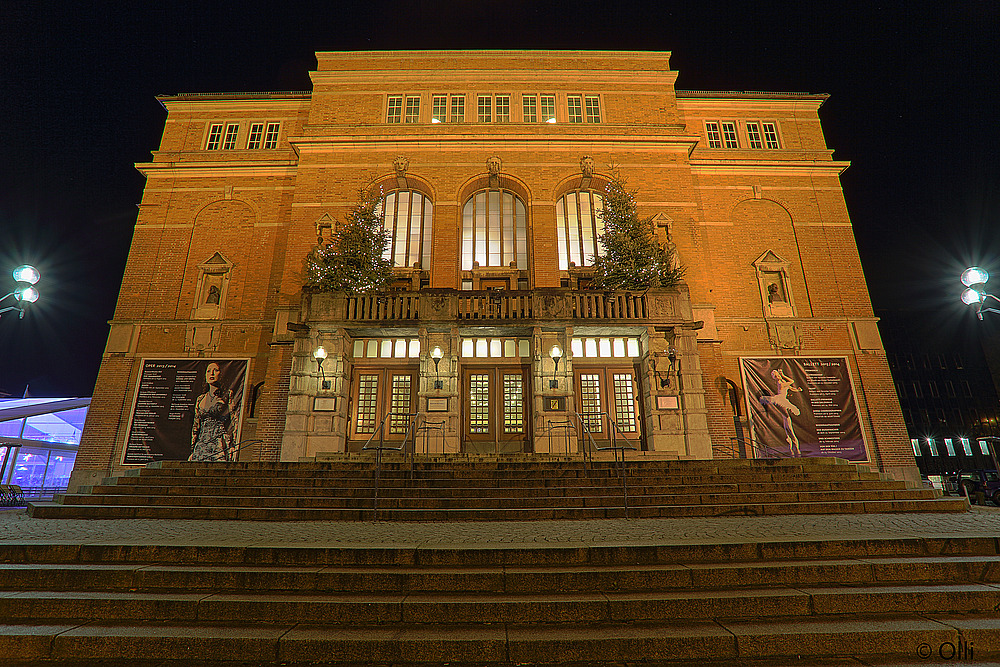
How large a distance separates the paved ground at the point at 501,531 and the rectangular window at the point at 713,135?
62.6ft

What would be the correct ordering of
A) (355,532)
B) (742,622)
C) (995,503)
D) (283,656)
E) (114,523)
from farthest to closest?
(995,503)
(114,523)
(355,532)
(742,622)
(283,656)

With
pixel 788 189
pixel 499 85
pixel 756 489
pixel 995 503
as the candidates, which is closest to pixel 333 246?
pixel 499 85

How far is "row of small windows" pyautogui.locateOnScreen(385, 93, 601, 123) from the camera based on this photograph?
75.6 ft

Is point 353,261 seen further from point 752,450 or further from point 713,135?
point 713,135

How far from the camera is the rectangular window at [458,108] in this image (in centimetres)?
2306

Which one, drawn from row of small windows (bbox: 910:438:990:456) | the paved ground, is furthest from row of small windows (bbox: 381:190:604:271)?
row of small windows (bbox: 910:438:990:456)

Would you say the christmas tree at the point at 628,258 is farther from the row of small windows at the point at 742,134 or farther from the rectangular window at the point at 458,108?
the rectangular window at the point at 458,108

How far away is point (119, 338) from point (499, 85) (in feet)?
64.5

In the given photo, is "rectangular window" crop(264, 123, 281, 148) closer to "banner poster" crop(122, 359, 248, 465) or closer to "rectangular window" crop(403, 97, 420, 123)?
"rectangular window" crop(403, 97, 420, 123)

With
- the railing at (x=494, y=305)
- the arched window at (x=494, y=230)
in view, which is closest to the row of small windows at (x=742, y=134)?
the arched window at (x=494, y=230)

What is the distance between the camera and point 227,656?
4121mm

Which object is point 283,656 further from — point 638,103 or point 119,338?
point 638,103

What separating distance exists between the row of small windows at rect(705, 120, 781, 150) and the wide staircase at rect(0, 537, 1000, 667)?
Answer: 21.7 meters

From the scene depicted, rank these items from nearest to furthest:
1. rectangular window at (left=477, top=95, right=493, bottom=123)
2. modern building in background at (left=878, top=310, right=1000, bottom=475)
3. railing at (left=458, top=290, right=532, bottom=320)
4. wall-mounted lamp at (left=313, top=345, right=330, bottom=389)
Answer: wall-mounted lamp at (left=313, top=345, right=330, bottom=389)
railing at (left=458, top=290, right=532, bottom=320)
rectangular window at (left=477, top=95, right=493, bottom=123)
modern building in background at (left=878, top=310, right=1000, bottom=475)
